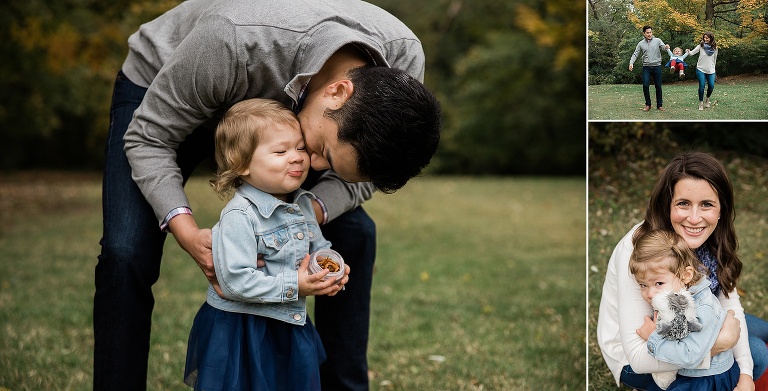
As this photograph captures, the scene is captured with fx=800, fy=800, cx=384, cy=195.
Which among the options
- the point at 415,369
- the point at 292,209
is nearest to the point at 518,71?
the point at 415,369

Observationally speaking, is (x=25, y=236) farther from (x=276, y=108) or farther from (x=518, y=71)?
(x=518, y=71)

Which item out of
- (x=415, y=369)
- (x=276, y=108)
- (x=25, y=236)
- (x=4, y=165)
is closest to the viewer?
(x=276, y=108)

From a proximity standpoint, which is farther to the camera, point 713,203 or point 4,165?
point 4,165

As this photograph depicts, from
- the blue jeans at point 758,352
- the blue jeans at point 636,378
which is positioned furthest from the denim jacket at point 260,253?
the blue jeans at point 758,352

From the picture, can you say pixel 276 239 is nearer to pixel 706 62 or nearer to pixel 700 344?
pixel 700 344

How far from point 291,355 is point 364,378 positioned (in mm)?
628

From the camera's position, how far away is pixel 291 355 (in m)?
2.69

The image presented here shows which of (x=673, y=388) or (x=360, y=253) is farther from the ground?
(x=360, y=253)

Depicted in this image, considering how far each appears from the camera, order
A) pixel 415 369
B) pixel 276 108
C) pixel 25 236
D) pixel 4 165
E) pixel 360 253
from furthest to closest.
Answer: pixel 4 165, pixel 25 236, pixel 415 369, pixel 360 253, pixel 276 108

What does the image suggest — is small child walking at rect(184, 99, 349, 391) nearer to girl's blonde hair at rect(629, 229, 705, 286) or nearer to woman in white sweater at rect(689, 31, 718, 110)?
girl's blonde hair at rect(629, 229, 705, 286)

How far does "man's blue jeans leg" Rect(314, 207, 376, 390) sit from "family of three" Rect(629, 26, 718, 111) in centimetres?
130

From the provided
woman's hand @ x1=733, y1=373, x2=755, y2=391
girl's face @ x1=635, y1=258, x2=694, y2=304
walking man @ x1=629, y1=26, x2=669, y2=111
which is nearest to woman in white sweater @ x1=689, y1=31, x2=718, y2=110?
walking man @ x1=629, y1=26, x2=669, y2=111

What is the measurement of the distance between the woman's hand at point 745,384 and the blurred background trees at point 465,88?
39.0 feet

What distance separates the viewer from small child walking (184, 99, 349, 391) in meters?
2.51
